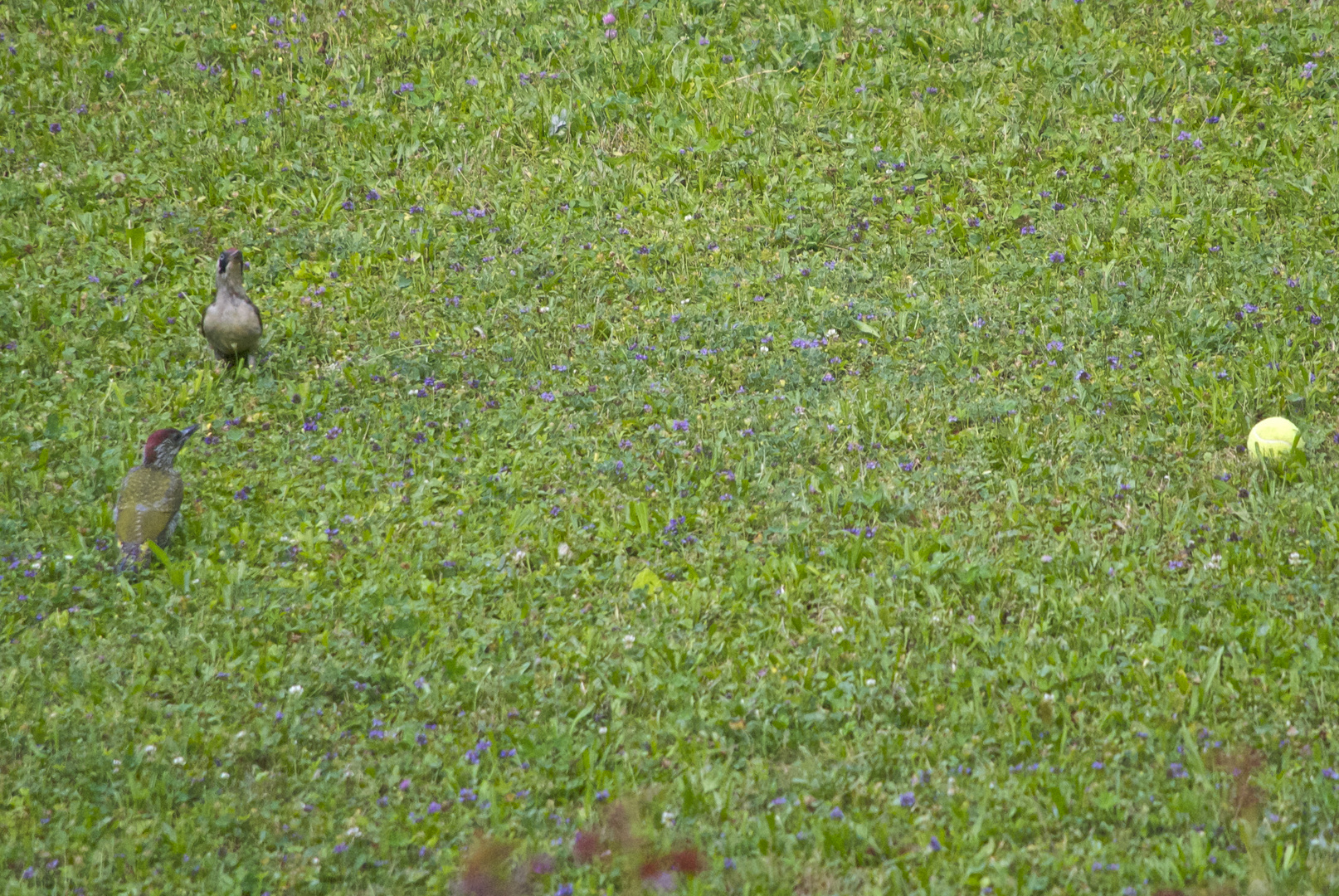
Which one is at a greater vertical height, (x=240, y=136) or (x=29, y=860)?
(x=240, y=136)

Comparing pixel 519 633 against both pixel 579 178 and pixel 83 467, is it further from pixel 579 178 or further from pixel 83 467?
pixel 579 178

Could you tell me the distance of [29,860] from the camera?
413 centimetres

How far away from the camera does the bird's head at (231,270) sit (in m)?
7.11

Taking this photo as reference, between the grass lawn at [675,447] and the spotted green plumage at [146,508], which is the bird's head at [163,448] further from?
the grass lawn at [675,447]

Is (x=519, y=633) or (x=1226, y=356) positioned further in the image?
(x=1226, y=356)

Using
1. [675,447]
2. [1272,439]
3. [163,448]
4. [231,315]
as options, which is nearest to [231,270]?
[231,315]

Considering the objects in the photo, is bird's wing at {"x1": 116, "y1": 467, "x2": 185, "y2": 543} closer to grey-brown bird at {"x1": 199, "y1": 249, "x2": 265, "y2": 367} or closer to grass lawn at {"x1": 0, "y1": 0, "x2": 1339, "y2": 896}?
grass lawn at {"x1": 0, "y1": 0, "x2": 1339, "y2": 896}

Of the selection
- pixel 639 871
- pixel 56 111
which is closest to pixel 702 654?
pixel 639 871

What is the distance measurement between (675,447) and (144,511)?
2.56 meters

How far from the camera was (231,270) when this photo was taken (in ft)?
23.4

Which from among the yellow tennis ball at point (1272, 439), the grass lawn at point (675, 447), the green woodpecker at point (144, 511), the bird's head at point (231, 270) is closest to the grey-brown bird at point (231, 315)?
the bird's head at point (231, 270)

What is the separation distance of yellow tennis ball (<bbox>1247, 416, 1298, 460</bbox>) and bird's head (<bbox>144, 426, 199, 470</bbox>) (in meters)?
5.23

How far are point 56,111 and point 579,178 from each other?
4199mm

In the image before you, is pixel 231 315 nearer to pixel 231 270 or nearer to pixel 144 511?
pixel 231 270
